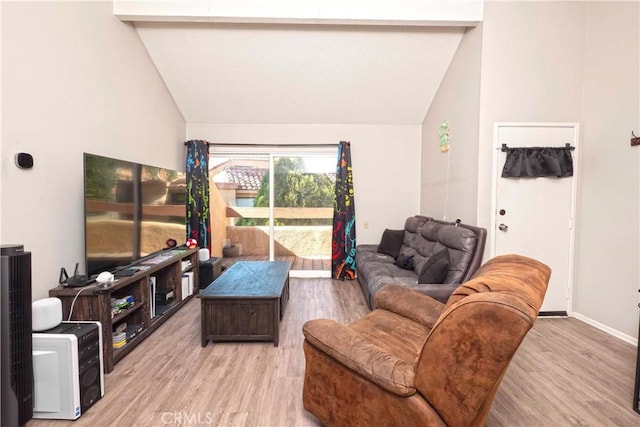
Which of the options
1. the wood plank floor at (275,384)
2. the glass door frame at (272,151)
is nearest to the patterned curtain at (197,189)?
the glass door frame at (272,151)

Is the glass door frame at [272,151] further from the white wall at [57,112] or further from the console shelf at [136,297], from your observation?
the console shelf at [136,297]

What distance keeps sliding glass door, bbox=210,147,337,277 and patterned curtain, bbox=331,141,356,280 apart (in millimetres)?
257

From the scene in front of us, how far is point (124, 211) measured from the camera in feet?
8.50

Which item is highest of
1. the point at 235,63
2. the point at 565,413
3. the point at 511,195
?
the point at 235,63

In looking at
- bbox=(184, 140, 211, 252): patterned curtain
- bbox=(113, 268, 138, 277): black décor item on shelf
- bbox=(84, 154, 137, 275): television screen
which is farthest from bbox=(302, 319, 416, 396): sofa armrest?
bbox=(184, 140, 211, 252): patterned curtain

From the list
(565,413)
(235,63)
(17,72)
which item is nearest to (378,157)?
(235,63)

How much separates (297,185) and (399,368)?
147 inches

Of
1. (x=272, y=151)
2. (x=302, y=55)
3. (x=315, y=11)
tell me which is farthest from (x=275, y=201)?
(x=315, y=11)

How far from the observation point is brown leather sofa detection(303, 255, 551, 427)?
978 mm

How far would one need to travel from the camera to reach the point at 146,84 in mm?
3430

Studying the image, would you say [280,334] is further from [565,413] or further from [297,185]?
[297,185]

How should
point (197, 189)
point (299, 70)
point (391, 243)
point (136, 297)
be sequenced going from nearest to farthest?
point (136, 297) → point (299, 70) → point (391, 243) → point (197, 189)

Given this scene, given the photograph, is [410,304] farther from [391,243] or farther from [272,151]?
[272,151]

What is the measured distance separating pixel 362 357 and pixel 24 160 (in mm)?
2476
